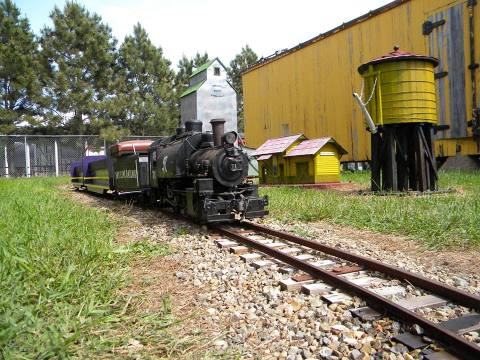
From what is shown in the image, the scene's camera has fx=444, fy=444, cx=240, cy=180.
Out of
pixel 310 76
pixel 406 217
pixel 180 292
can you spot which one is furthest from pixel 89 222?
pixel 310 76

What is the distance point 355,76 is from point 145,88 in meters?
26.0

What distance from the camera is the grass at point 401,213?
241 inches

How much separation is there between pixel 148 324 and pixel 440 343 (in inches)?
84.9

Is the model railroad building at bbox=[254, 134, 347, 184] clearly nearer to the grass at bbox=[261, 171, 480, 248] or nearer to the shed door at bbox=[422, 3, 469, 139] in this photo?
the grass at bbox=[261, 171, 480, 248]

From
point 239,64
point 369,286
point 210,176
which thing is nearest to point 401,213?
point 210,176

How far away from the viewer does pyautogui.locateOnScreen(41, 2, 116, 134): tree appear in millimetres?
32750

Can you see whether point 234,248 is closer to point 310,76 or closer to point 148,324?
point 148,324

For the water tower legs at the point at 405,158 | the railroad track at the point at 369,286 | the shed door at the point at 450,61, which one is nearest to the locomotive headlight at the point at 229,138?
the railroad track at the point at 369,286

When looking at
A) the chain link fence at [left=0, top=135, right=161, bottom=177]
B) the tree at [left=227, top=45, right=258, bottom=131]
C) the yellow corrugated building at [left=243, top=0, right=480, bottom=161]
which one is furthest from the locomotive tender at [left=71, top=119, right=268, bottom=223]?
the tree at [left=227, top=45, right=258, bottom=131]

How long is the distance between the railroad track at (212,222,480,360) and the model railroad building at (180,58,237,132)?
98.9ft

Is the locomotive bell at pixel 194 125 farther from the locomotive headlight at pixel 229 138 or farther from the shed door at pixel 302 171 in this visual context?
the shed door at pixel 302 171

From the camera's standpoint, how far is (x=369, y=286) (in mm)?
4348

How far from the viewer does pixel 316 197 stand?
1084cm

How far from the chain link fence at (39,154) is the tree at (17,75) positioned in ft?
12.7
